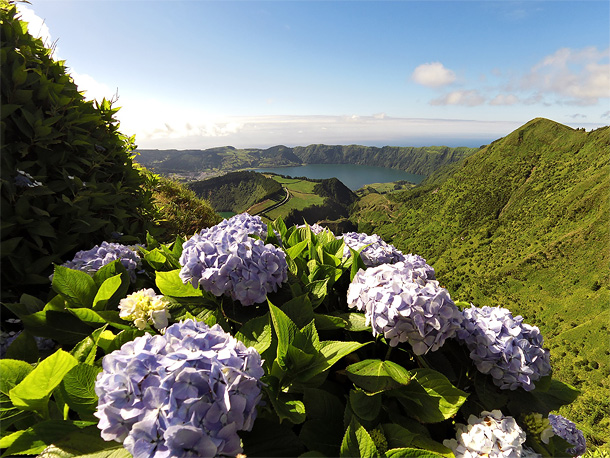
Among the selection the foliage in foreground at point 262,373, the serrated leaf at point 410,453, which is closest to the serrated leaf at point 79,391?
the foliage in foreground at point 262,373

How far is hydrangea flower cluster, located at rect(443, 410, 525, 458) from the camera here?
1.91 meters

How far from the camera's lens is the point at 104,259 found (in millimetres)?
3131

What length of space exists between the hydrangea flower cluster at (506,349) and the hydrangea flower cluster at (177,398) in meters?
1.81

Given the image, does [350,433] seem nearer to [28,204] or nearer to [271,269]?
[271,269]

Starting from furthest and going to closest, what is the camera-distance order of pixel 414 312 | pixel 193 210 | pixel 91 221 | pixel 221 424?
pixel 193 210 < pixel 91 221 < pixel 414 312 < pixel 221 424

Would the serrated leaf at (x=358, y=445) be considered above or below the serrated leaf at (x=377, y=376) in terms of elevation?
below

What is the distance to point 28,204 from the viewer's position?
335cm

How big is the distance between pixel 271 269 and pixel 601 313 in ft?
326

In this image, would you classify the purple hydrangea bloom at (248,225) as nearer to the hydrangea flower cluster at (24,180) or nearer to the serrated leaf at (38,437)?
the serrated leaf at (38,437)

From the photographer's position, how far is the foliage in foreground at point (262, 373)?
1415mm

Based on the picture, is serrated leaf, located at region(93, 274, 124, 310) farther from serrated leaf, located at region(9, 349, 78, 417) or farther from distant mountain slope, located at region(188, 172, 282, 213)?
distant mountain slope, located at region(188, 172, 282, 213)

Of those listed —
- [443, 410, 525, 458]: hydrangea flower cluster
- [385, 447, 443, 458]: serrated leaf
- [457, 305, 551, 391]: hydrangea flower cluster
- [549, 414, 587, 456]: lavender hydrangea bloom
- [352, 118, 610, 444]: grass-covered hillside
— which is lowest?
[352, 118, 610, 444]: grass-covered hillside

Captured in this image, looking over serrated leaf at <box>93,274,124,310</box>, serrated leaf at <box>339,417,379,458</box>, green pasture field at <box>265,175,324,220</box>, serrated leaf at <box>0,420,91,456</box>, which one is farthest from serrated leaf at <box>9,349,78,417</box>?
green pasture field at <box>265,175,324,220</box>

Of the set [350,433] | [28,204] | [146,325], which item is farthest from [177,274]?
[28,204]
